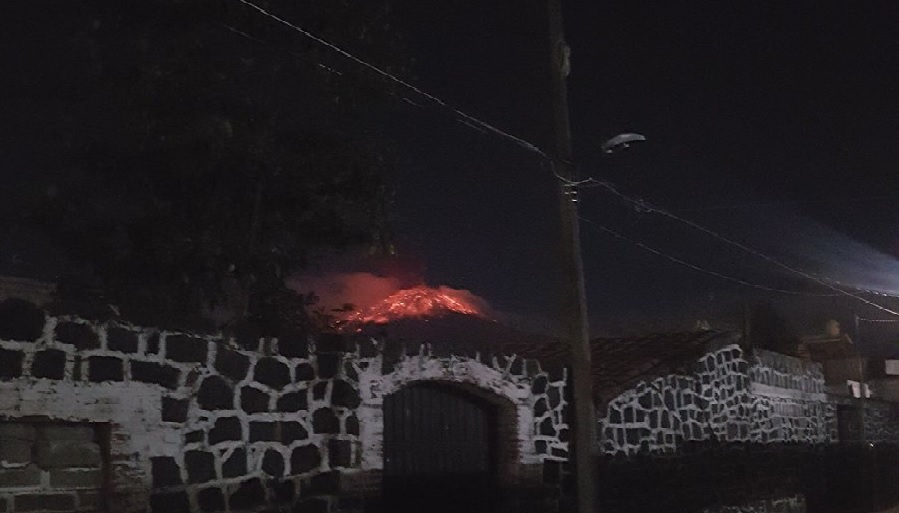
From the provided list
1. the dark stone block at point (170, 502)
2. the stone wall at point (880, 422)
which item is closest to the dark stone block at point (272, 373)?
the dark stone block at point (170, 502)

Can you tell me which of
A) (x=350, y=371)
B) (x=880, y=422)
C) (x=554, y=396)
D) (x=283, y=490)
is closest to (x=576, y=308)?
(x=554, y=396)

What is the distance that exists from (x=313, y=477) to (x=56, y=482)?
222 cm

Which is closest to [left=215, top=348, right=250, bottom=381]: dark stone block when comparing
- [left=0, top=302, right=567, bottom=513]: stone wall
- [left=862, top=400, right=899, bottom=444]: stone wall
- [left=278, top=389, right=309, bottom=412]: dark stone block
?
[left=0, top=302, right=567, bottom=513]: stone wall

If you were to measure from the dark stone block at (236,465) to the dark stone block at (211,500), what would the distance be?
14 cm

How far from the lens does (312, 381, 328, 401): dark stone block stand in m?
7.97

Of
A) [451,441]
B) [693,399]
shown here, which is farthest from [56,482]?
[693,399]

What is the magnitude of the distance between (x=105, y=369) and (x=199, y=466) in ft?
3.46

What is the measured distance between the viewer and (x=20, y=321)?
605 centimetres

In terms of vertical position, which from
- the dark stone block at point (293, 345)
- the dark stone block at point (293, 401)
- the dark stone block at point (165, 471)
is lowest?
the dark stone block at point (165, 471)

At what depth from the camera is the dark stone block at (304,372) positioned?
788cm

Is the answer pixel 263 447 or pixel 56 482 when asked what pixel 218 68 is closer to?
pixel 263 447

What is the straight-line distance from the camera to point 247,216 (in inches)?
412

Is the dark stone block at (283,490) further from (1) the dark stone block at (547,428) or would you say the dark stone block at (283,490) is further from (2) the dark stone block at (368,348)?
(1) the dark stone block at (547,428)

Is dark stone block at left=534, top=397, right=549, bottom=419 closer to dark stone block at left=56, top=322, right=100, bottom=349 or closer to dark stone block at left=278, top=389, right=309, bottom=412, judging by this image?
dark stone block at left=278, top=389, right=309, bottom=412
